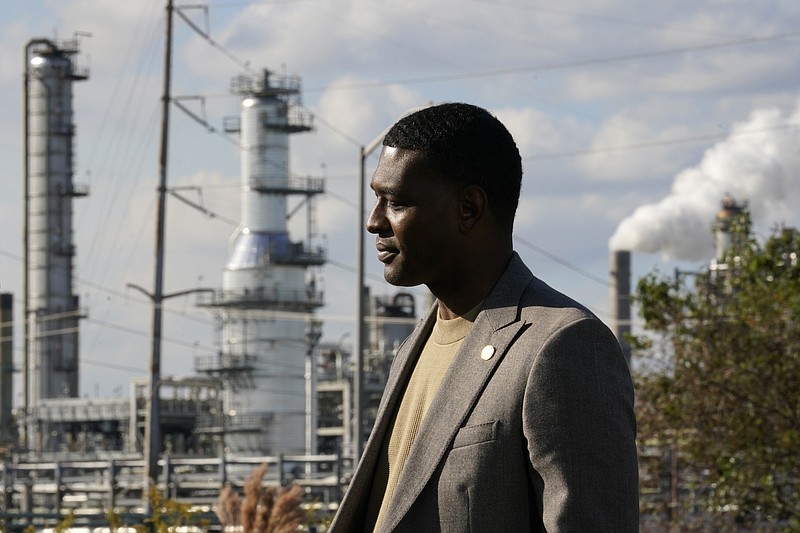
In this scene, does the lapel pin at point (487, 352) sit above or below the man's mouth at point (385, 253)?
below

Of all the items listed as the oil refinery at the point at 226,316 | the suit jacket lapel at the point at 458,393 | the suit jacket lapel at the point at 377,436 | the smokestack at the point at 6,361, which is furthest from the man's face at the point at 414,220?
the smokestack at the point at 6,361

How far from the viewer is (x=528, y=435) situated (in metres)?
2.86

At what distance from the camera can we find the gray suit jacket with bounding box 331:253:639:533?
2820 millimetres

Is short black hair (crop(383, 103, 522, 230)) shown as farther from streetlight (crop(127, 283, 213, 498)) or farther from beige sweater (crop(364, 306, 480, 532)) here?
streetlight (crop(127, 283, 213, 498))

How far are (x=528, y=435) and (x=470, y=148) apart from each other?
0.60m

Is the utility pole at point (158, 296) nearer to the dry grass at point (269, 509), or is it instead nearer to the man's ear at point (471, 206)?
the dry grass at point (269, 509)

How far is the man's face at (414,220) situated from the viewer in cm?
310

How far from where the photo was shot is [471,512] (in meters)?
2.91

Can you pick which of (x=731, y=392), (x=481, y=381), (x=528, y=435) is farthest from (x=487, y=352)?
(x=731, y=392)

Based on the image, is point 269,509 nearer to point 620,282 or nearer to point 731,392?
point 731,392

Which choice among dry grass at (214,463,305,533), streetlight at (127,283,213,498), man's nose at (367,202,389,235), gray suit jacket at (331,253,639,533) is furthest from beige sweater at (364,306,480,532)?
streetlight at (127,283,213,498)

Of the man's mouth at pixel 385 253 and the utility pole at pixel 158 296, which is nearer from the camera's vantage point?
the man's mouth at pixel 385 253

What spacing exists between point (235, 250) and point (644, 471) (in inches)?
1816

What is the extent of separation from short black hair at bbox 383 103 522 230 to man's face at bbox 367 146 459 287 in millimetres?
29
